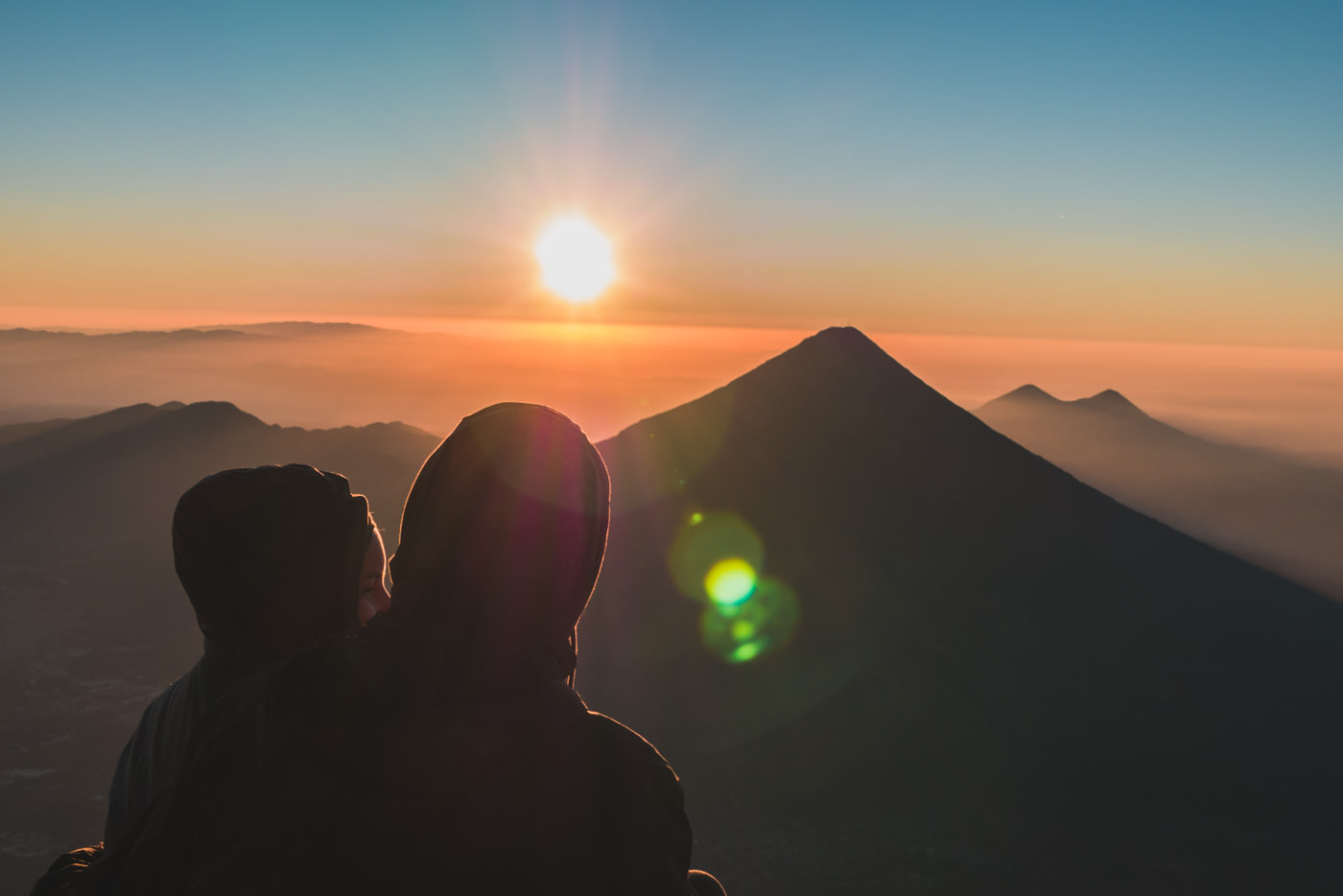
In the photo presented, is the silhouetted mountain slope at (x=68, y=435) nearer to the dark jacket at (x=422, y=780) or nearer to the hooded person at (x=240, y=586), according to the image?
the hooded person at (x=240, y=586)

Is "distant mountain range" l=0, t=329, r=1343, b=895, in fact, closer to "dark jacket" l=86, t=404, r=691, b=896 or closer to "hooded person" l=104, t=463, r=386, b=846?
"hooded person" l=104, t=463, r=386, b=846

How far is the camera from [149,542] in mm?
36219

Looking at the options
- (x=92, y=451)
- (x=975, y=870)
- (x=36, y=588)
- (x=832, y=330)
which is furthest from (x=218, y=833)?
(x=92, y=451)

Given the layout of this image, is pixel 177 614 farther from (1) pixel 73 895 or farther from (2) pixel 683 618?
(1) pixel 73 895

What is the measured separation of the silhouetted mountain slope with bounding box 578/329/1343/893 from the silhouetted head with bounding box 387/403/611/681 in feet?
47.2

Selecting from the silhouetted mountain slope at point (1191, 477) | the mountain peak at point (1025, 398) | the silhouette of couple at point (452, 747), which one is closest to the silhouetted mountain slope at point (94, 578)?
the silhouette of couple at point (452, 747)

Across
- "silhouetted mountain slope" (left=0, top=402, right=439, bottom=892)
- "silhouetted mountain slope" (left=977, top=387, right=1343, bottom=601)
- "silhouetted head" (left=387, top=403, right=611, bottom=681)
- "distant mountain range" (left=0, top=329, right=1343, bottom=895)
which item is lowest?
"silhouetted mountain slope" (left=977, top=387, right=1343, bottom=601)

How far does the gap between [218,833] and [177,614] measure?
1262 inches

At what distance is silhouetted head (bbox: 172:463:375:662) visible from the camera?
2.47 m

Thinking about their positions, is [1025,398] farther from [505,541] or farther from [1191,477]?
[505,541]

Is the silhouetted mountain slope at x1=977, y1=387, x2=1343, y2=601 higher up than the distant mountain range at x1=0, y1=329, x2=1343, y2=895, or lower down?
lower down

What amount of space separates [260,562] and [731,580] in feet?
62.9

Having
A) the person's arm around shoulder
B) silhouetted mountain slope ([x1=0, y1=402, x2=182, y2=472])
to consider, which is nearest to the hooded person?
the person's arm around shoulder

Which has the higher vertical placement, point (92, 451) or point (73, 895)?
point (73, 895)
